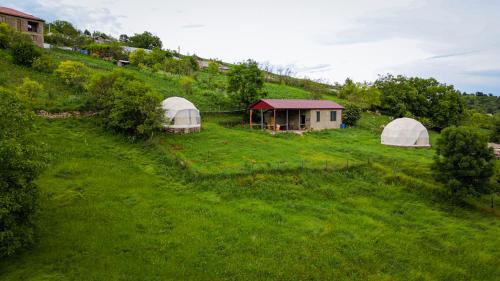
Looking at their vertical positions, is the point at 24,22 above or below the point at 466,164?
above

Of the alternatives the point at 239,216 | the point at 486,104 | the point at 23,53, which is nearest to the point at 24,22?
the point at 23,53

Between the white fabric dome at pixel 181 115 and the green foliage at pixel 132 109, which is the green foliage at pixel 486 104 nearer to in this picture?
the white fabric dome at pixel 181 115

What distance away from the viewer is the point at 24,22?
168 feet

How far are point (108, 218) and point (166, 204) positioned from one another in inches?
114

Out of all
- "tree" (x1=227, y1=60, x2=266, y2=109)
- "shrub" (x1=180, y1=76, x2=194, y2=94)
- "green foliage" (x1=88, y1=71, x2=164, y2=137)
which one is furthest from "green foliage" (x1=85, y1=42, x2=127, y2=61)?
"green foliage" (x1=88, y1=71, x2=164, y2=137)

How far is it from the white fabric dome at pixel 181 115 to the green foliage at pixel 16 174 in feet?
56.8

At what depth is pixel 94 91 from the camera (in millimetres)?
30500

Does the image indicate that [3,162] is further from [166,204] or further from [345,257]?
[345,257]

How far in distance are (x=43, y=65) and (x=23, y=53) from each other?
9.40ft

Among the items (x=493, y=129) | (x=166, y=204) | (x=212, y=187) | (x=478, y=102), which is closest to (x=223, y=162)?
(x=212, y=187)

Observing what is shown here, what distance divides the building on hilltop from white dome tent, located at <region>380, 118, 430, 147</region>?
49.3 metres

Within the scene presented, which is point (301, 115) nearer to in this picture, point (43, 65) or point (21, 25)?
point (43, 65)

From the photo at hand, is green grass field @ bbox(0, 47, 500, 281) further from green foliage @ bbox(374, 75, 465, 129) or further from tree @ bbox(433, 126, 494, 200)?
green foliage @ bbox(374, 75, 465, 129)

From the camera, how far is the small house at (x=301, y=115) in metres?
38.6
